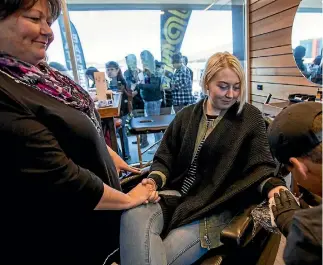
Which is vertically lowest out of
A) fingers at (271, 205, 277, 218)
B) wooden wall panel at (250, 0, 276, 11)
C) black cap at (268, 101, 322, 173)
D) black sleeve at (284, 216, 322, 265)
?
fingers at (271, 205, 277, 218)

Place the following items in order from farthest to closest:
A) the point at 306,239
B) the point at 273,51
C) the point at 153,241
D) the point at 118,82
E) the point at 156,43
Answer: the point at 156,43 < the point at 118,82 < the point at 273,51 < the point at 153,241 < the point at 306,239

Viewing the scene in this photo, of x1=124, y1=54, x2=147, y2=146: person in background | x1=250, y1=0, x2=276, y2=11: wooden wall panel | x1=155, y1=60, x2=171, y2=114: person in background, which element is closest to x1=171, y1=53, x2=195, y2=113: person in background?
x1=155, y1=60, x2=171, y2=114: person in background

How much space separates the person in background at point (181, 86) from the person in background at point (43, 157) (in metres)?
3.22

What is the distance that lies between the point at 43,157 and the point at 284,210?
0.77 metres

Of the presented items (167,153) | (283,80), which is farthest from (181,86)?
(167,153)

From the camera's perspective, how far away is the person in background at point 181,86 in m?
4.04

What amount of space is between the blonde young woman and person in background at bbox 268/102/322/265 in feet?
1.43

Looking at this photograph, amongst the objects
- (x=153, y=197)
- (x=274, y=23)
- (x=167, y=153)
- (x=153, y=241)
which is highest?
(x=274, y=23)

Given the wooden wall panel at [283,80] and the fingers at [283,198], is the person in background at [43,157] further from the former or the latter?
the wooden wall panel at [283,80]

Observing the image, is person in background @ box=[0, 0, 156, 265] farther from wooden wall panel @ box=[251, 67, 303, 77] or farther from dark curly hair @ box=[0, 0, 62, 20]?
wooden wall panel @ box=[251, 67, 303, 77]

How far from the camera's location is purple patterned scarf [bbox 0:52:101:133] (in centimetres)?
69

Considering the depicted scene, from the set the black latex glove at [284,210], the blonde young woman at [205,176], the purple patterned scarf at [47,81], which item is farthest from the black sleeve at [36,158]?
the black latex glove at [284,210]

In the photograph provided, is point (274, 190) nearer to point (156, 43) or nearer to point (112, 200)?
point (112, 200)

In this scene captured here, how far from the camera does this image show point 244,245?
84 cm
